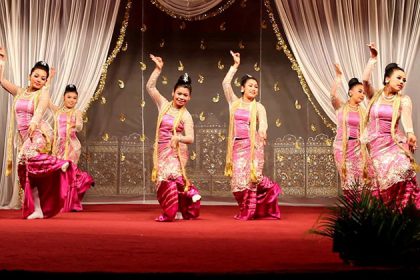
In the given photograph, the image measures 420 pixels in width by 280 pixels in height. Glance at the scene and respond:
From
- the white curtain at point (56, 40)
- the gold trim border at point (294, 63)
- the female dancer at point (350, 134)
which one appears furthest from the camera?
the gold trim border at point (294, 63)

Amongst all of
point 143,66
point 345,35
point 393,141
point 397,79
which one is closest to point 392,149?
point 393,141

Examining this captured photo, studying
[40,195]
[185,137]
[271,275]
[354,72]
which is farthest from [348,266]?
[354,72]

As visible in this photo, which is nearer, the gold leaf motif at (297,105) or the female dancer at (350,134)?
the female dancer at (350,134)

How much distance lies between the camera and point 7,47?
8859mm

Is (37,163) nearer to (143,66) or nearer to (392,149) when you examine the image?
(143,66)

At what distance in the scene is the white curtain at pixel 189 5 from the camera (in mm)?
9305

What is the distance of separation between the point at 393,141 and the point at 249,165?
4.51ft

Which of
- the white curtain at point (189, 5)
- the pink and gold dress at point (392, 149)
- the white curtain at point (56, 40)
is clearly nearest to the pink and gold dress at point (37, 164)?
the white curtain at point (56, 40)

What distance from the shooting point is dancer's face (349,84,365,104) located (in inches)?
310

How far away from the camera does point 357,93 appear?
25.9 feet

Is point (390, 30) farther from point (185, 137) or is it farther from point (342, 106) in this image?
point (185, 137)

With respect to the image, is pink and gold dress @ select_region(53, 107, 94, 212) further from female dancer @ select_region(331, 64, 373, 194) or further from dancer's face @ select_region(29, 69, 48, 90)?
female dancer @ select_region(331, 64, 373, 194)

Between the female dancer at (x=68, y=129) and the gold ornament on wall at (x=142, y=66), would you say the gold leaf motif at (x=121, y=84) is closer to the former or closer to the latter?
the gold ornament on wall at (x=142, y=66)

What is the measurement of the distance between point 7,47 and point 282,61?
3218 mm
